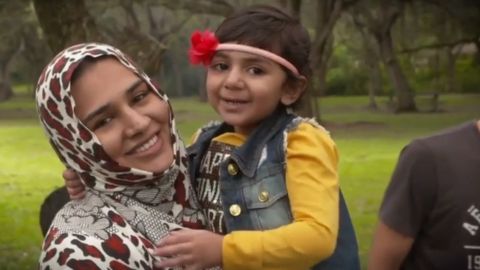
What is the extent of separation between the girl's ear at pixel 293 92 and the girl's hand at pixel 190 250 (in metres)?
0.40

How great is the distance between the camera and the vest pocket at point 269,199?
75.9 inches

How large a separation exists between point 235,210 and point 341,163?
13912mm

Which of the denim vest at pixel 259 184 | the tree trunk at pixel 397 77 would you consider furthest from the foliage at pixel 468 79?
the denim vest at pixel 259 184

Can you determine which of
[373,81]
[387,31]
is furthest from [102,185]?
[373,81]

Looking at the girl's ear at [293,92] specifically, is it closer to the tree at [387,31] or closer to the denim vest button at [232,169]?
the denim vest button at [232,169]

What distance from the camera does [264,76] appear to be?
6.61 feet

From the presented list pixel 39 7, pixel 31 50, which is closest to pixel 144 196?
pixel 39 7

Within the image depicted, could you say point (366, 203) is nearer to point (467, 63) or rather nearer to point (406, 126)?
point (406, 126)

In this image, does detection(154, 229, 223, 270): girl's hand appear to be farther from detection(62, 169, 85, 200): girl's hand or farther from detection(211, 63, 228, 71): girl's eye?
detection(211, 63, 228, 71): girl's eye

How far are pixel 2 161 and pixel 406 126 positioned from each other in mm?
11480

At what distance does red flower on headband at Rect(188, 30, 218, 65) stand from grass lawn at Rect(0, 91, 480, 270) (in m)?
→ 5.72

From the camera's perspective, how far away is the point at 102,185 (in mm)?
1852

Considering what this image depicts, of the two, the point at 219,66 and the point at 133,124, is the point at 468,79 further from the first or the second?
the point at 133,124

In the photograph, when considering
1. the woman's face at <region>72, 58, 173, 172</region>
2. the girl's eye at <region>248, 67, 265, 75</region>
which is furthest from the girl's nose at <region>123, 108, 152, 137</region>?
the girl's eye at <region>248, 67, 265, 75</region>
